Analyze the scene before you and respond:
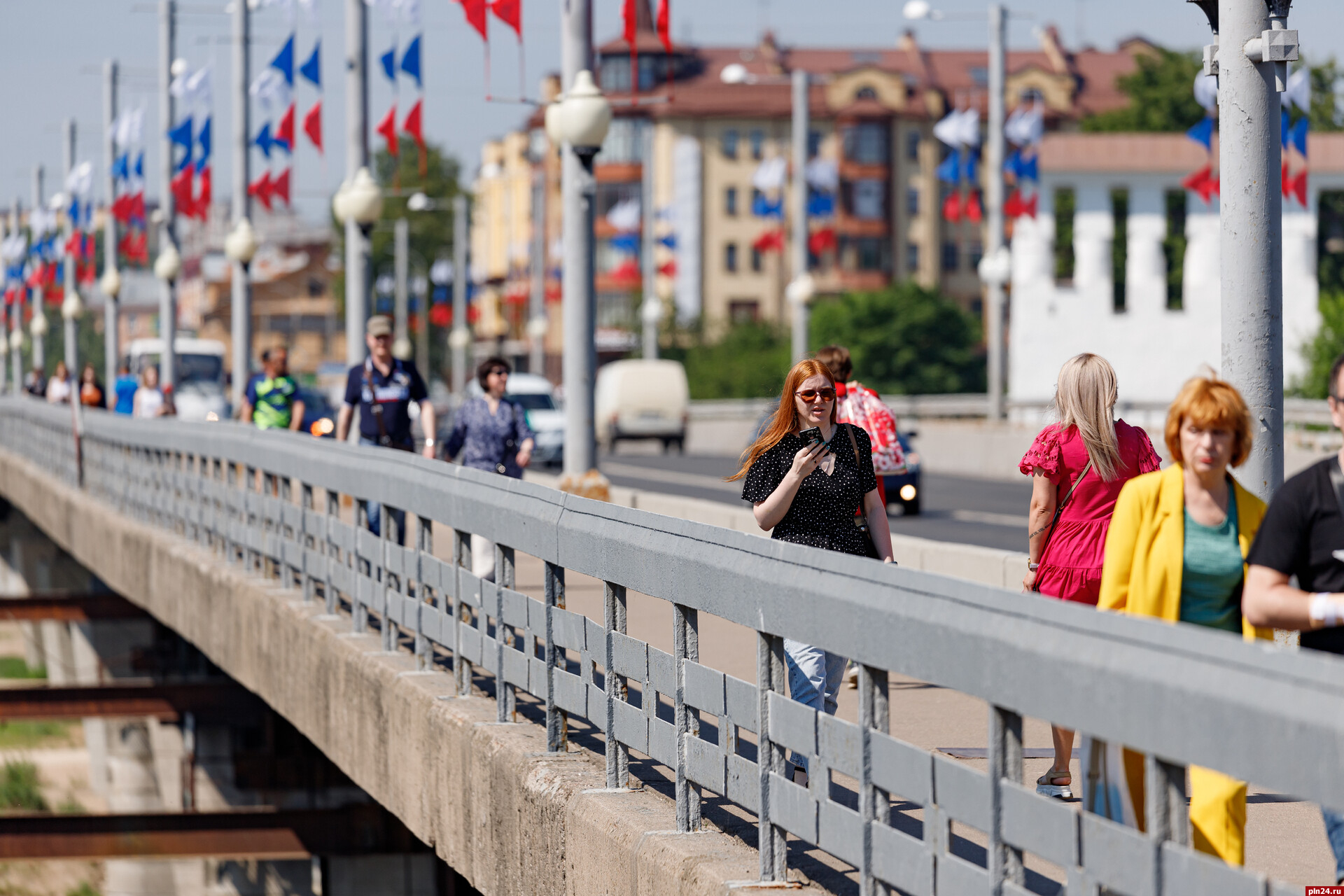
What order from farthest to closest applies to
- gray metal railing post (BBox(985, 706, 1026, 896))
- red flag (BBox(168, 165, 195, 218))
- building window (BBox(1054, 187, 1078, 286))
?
1. building window (BBox(1054, 187, 1078, 286))
2. red flag (BBox(168, 165, 195, 218))
3. gray metal railing post (BBox(985, 706, 1026, 896))

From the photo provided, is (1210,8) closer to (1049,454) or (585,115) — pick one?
(1049,454)

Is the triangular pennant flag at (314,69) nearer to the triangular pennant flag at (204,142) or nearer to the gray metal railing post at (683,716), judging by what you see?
the triangular pennant flag at (204,142)

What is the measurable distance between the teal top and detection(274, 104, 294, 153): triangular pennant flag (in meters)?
26.5

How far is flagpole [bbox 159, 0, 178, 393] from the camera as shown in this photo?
3459 centimetres

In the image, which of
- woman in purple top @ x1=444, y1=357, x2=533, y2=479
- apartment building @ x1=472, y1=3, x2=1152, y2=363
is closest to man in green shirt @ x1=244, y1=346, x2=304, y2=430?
woman in purple top @ x1=444, y1=357, x2=533, y2=479

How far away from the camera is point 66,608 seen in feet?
77.8

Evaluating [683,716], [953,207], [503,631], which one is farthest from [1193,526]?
[953,207]

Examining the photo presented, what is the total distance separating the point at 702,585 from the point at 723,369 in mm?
65280

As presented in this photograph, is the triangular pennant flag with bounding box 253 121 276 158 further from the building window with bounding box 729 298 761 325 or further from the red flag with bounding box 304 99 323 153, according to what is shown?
the building window with bounding box 729 298 761 325

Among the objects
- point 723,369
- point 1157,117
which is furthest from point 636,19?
point 1157,117

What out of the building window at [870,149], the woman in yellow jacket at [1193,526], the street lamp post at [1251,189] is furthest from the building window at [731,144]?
the woman in yellow jacket at [1193,526]

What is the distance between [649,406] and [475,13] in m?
33.1

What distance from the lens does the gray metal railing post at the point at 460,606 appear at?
26.5ft

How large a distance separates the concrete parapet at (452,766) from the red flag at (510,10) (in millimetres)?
5184
